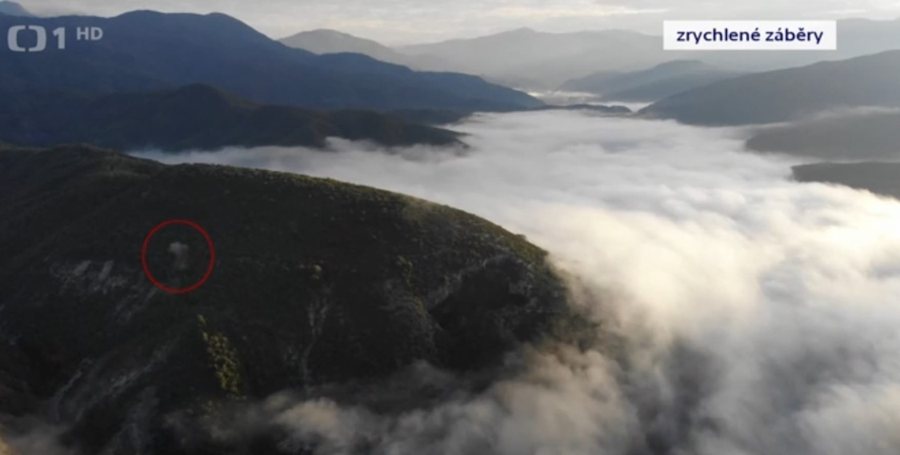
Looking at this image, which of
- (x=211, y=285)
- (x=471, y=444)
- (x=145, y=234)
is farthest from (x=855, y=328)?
(x=145, y=234)

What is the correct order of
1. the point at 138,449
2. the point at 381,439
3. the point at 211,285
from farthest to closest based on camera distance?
the point at 211,285 < the point at 381,439 < the point at 138,449

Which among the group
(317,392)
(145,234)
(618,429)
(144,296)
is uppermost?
(145,234)

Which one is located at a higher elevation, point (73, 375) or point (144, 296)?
point (144, 296)

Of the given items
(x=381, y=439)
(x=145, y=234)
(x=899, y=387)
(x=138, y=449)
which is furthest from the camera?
(x=899, y=387)

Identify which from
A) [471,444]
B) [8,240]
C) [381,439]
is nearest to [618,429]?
[471,444]

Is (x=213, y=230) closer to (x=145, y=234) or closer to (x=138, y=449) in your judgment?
(x=145, y=234)

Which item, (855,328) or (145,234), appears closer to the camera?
(145,234)

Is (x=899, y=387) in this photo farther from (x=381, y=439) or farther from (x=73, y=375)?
(x=73, y=375)
